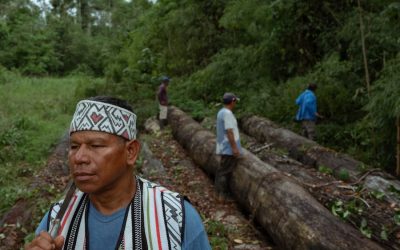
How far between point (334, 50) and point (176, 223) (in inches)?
547

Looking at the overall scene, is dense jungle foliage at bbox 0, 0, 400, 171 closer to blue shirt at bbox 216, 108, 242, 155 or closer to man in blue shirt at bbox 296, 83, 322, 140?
man in blue shirt at bbox 296, 83, 322, 140

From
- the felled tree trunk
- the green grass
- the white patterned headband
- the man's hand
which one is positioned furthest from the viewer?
the green grass

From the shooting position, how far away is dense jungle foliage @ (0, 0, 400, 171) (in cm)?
1020

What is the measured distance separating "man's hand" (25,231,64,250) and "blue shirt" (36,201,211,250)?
0.62ft

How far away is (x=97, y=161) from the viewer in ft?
6.42

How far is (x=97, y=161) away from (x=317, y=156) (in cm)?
721

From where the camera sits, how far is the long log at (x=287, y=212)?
4.59 metres

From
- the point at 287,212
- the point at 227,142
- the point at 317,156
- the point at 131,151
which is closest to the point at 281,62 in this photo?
the point at 317,156

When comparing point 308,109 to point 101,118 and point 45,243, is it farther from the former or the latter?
point 45,243

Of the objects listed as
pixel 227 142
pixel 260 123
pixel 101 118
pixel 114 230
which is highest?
pixel 101 118

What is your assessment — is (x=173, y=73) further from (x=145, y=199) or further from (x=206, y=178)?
(x=145, y=199)

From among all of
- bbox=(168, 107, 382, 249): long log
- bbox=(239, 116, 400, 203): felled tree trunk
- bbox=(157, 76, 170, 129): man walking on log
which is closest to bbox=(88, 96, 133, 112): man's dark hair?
bbox=(168, 107, 382, 249): long log

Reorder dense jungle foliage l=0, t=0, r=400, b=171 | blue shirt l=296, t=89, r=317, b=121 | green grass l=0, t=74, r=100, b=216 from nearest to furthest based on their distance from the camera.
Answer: green grass l=0, t=74, r=100, b=216, dense jungle foliage l=0, t=0, r=400, b=171, blue shirt l=296, t=89, r=317, b=121

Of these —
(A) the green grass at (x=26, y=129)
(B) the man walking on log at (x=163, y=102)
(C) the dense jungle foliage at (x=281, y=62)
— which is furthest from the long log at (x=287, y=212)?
(B) the man walking on log at (x=163, y=102)
